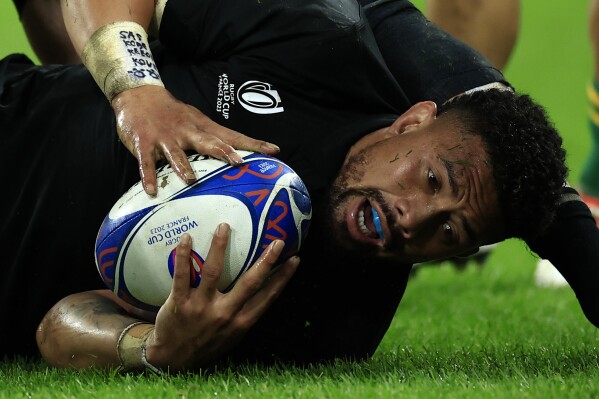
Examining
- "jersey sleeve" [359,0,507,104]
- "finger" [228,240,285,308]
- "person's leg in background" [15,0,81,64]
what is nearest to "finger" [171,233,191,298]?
"finger" [228,240,285,308]

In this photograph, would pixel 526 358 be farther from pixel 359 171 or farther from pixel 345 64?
pixel 345 64

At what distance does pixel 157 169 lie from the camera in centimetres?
348

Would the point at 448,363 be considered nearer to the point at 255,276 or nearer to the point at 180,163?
the point at 255,276

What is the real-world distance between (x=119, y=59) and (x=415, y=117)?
1.03 metres

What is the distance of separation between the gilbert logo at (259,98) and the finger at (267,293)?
23.3 inches

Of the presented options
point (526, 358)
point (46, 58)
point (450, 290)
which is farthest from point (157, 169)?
point (450, 290)

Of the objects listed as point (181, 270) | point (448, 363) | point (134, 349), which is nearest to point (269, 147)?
point (181, 270)

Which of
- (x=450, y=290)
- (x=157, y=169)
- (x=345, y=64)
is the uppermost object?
(x=345, y=64)

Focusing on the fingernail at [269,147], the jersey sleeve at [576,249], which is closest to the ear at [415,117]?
the fingernail at [269,147]

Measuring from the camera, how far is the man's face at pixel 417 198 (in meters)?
3.59

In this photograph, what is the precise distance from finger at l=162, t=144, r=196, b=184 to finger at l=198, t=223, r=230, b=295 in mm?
184

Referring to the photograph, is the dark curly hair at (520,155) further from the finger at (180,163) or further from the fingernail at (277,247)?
the finger at (180,163)

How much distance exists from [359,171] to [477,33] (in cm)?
185

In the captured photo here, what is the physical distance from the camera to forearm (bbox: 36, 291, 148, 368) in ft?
11.7
